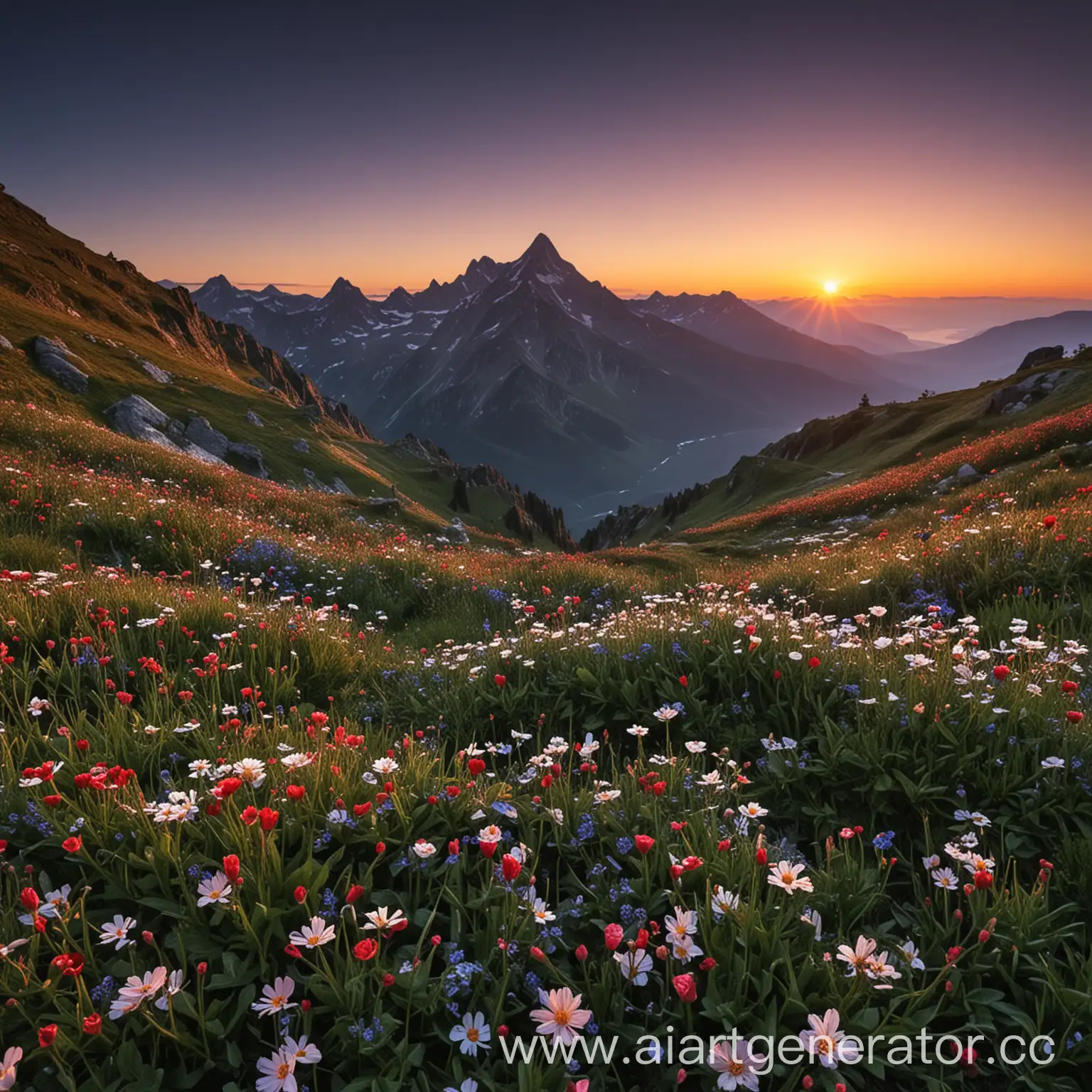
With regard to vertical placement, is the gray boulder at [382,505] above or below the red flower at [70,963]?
below

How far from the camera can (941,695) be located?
4.68 meters

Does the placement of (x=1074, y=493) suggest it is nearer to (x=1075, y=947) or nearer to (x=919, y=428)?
(x=1075, y=947)

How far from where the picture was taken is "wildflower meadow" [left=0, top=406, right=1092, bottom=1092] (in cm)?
253

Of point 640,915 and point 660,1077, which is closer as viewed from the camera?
point 660,1077

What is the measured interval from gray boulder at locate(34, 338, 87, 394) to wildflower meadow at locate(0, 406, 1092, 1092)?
204 feet

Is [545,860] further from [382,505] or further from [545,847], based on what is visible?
[382,505]

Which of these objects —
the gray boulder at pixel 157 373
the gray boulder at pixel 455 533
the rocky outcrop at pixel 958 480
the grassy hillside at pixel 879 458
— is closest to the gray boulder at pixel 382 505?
the gray boulder at pixel 455 533

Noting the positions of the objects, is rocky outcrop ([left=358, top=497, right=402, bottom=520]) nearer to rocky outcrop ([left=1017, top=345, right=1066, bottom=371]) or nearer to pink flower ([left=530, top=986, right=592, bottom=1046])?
pink flower ([left=530, top=986, right=592, bottom=1046])

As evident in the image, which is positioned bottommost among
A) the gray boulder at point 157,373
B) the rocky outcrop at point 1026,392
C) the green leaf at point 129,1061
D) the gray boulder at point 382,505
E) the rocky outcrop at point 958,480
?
the gray boulder at point 382,505

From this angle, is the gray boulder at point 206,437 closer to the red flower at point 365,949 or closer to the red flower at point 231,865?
the red flower at point 231,865

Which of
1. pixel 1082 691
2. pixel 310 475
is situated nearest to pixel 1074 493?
pixel 1082 691

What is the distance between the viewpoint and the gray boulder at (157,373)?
2982 inches

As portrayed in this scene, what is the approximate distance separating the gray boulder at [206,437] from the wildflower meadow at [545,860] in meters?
64.4

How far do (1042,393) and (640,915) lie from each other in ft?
259
